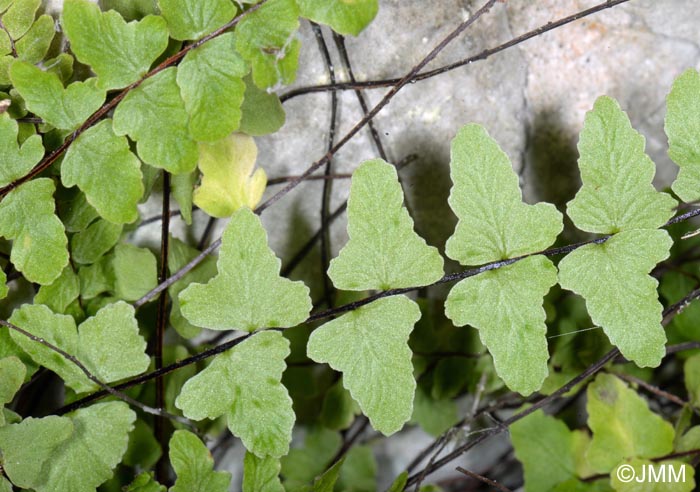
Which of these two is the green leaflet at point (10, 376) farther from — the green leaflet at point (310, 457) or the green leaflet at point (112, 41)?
the green leaflet at point (310, 457)

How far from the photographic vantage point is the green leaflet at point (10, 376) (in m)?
0.98

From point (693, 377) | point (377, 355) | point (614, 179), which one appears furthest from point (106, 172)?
point (693, 377)

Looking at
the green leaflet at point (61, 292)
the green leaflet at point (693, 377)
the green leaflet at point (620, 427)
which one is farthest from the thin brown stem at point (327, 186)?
the green leaflet at point (693, 377)

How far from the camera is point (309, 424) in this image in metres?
1.55

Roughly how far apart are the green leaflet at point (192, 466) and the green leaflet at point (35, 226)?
0.31 meters

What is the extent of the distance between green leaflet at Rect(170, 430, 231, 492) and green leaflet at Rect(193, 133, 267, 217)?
359 millimetres

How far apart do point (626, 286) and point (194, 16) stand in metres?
0.68

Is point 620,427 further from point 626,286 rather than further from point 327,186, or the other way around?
point 327,186

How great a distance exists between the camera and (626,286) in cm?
93

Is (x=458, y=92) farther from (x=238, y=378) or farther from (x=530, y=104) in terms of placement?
(x=238, y=378)

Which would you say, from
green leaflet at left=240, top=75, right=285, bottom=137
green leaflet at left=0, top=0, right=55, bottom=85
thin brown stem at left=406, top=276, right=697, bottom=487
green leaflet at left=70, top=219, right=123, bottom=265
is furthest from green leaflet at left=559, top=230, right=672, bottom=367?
green leaflet at left=0, top=0, right=55, bottom=85

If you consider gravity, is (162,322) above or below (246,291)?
below

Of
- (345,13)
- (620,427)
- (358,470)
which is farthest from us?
(358,470)

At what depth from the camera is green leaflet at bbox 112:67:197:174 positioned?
0.95 meters
